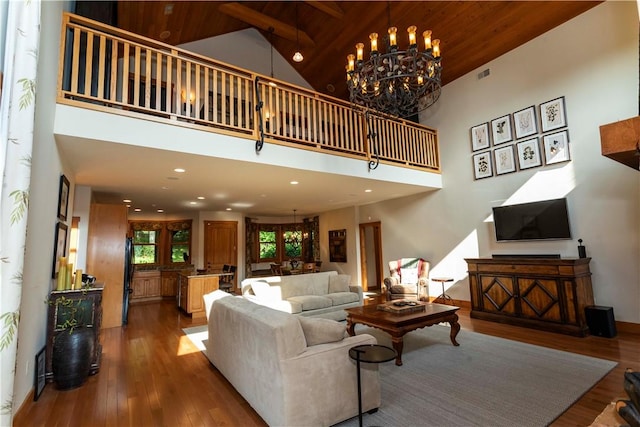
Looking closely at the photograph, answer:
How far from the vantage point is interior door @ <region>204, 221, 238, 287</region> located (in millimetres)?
9406

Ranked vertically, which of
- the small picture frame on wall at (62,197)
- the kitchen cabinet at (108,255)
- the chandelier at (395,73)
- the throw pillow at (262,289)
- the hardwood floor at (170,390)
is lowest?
the hardwood floor at (170,390)

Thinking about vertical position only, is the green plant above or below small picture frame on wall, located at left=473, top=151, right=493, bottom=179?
below

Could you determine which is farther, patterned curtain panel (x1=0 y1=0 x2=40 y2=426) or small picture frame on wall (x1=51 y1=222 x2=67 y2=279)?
small picture frame on wall (x1=51 y1=222 x2=67 y2=279)

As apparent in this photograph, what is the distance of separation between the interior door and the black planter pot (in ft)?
20.3

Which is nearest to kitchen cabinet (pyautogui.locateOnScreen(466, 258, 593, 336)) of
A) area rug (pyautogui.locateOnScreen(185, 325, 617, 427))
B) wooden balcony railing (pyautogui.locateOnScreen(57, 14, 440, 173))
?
area rug (pyautogui.locateOnScreen(185, 325, 617, 427))

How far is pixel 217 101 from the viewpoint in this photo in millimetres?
5234

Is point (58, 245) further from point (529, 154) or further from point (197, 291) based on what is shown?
point (529, 154)

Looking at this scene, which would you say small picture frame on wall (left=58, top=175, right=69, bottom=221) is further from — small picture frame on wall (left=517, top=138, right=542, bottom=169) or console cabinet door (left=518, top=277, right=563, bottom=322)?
small picture frame on wall (left=517, top=138, right=542, bottom=169)

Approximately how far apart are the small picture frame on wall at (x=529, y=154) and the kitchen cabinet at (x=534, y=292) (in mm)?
1738

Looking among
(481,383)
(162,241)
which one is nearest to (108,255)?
(162,241)

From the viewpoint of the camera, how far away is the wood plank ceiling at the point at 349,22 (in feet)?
17.1

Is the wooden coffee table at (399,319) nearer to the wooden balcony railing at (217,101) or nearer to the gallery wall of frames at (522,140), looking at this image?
the wooden balcony railing at (217,101)

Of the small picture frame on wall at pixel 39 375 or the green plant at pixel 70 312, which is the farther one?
the green plant at pixel 70 312

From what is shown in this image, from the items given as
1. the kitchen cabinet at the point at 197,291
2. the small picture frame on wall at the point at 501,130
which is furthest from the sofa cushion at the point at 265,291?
the small picture frame on wall at the point at 501,130
